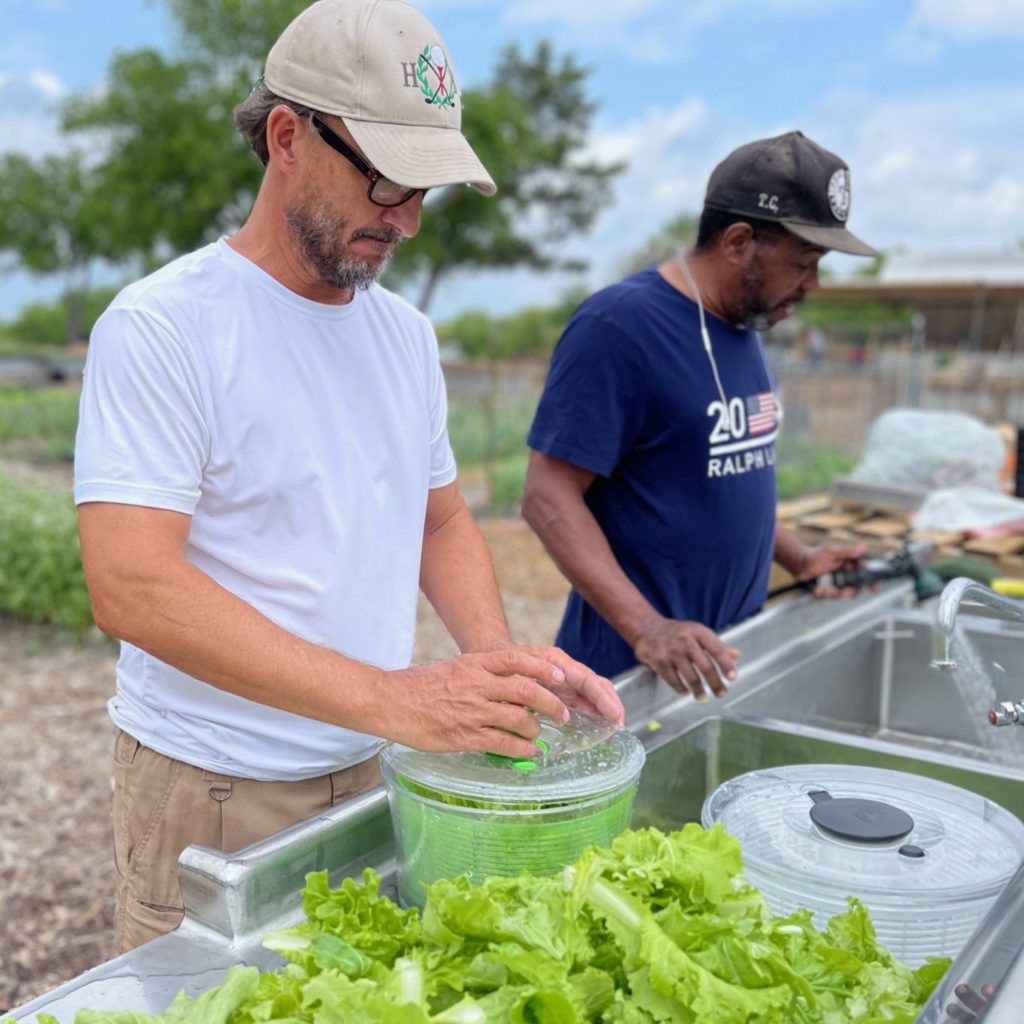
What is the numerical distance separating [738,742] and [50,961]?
9.18 feet

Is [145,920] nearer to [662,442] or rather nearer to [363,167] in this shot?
[363,167]

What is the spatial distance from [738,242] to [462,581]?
1.15m

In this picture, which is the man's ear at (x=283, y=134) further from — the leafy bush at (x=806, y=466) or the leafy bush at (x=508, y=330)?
the leafy bush at (x=508, y=330)

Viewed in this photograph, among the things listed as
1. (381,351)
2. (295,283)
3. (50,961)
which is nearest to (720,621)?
(381,351)

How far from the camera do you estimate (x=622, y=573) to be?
8.34ft

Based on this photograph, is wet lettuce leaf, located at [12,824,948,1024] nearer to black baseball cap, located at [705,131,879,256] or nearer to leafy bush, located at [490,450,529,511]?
black baseball cap, located at [705,131,879,256]

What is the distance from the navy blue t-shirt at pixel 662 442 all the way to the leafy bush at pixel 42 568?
5.16 metres

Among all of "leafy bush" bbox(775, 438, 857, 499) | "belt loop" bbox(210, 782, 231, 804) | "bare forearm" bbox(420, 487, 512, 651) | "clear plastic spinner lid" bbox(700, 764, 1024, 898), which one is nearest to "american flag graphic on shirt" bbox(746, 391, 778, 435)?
"bare forearm" bbox(420, 487, 512, 651)

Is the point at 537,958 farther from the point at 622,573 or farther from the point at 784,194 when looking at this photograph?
the point at 784,194

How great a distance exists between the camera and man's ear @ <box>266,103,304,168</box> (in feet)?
5.63

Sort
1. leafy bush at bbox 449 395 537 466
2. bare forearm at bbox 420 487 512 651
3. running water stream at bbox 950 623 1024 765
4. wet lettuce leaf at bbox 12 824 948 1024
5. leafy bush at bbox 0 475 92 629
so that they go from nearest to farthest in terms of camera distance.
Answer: wet lettuce leaf at bbox 12 824 948 1024, bare forearm at bbox 420 487 512 651, running water stream at bbox 950 623 1024 765, leafy bush at bbox 0 475 92 629, leafy bush at bbox 449 395 537 466

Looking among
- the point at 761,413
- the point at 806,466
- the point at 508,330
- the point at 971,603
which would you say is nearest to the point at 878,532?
the point at 761,413

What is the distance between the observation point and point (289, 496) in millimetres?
1780

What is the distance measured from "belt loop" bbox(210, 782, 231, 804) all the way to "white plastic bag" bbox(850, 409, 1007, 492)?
4.62m
